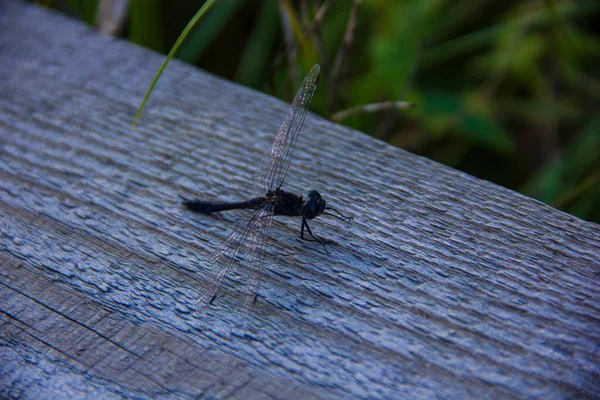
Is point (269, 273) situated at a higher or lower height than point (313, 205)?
lower

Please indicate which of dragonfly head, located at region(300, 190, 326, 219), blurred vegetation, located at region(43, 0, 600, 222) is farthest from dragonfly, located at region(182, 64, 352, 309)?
blurred vegetation, located at region(43, 0, 600, 222)

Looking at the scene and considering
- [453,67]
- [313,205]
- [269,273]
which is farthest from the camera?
[453,67]

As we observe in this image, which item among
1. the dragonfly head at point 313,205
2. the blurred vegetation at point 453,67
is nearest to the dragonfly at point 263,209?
the dragonfly head at point 313,205

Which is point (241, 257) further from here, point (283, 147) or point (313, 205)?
point (283, 147)

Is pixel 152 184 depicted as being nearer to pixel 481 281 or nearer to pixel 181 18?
pixel 481 281

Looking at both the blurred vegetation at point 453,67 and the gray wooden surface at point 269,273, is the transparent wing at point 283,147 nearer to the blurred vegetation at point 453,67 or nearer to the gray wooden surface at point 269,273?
the gray wooden surface at point 269,273

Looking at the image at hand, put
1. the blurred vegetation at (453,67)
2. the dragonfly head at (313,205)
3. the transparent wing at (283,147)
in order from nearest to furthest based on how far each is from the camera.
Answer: the dragonfly head at (313,205)
the transparent wing at (283,147)
the blurred vegetation at (453,67)

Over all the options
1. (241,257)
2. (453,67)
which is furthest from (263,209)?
(453,67)
